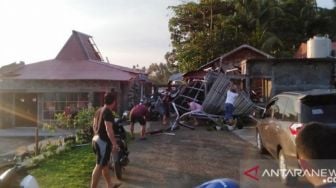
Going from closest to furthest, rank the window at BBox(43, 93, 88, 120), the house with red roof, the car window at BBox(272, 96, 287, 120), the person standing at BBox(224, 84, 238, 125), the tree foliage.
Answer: the car window at BBox(272, 96, 287, 120)
the person standing at BBox(224, 84, 238, 125)
the house with red roof
the window at BBox(43, 93, 88, 120)
the tree foliage

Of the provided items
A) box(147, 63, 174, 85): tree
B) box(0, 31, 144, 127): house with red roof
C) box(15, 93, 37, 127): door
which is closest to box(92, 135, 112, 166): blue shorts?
box(0, 31, 144, 127): house with red roof

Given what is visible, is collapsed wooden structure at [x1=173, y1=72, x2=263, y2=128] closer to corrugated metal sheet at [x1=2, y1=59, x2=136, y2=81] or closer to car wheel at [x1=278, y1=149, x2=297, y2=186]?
corrugated metal sheet at [x1=2, y1=59, x2=136, y2=81]

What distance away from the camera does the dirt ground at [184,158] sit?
9.60 m

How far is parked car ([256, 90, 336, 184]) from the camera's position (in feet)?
25.7

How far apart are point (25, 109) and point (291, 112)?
31734mm

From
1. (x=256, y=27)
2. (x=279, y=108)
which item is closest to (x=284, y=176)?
(x=279, y=108)

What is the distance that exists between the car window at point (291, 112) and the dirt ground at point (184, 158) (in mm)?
1723

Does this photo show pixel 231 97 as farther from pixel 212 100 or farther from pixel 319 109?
pixel 319 109

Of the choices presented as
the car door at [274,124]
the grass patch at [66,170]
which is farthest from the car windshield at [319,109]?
the grass patch at [66,170]

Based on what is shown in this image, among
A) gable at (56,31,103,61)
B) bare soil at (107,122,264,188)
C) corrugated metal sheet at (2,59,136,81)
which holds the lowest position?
bare soil at (107,122,264,188)

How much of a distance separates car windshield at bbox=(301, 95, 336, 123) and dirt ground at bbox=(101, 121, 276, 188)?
2.37 meters

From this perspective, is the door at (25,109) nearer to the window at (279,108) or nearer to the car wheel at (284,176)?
the window at (279,108)

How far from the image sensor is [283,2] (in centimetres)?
4506

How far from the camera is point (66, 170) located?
11055 millimetres
